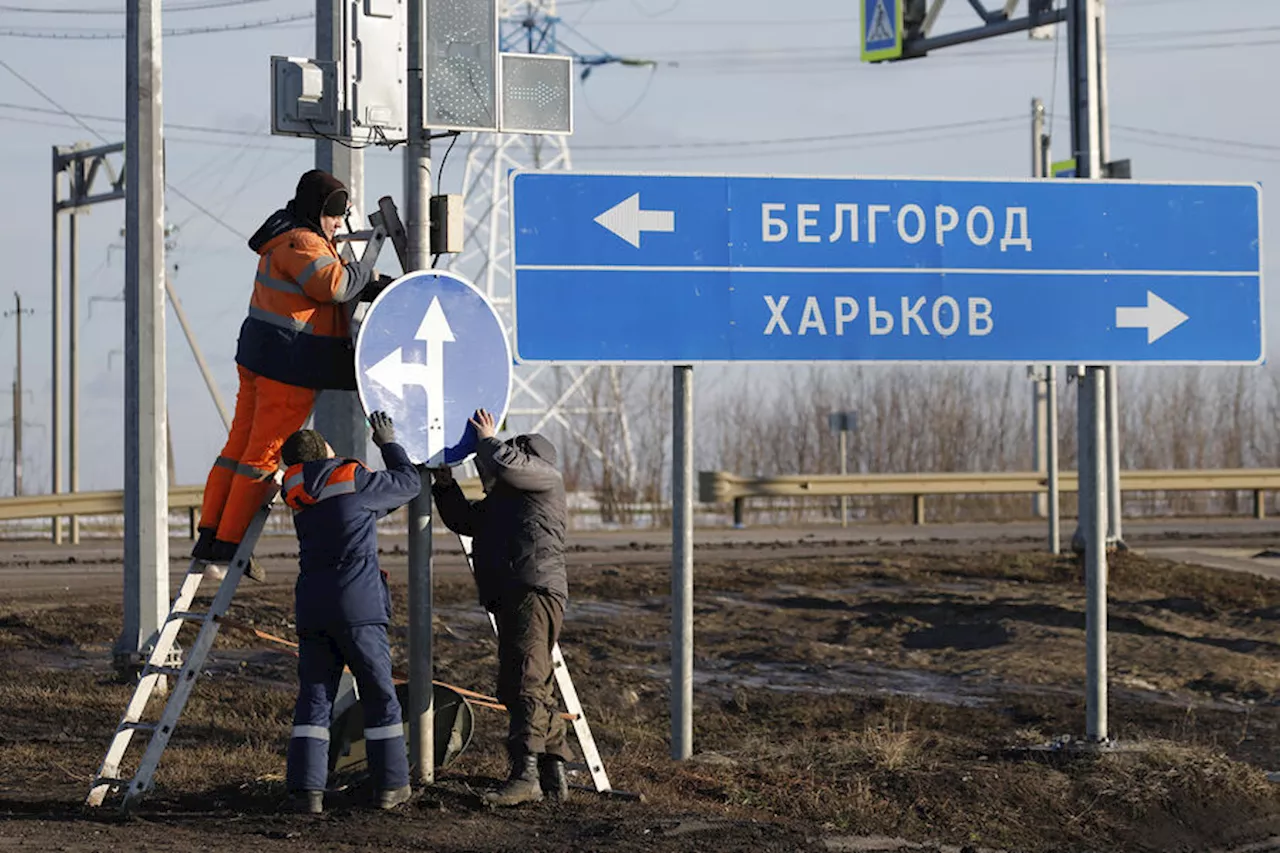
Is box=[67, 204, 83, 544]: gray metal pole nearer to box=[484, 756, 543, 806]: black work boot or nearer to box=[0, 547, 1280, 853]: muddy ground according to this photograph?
box=[0, 547, 1280, 853]: muddy ground

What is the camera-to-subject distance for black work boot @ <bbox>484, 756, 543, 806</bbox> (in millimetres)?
8062

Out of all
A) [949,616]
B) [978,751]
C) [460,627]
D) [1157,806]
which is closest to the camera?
[1157,806]

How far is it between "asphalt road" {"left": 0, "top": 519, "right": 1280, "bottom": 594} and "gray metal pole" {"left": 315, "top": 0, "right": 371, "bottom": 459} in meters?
9.96

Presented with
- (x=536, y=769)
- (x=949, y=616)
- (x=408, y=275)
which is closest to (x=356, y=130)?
(x=408, y=275)

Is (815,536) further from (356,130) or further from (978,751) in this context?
(356,130)

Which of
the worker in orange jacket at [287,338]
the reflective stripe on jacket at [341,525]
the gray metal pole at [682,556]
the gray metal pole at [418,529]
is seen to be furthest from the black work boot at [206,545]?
the gray metal pole at [682,556]

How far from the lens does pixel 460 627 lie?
52.6 ft

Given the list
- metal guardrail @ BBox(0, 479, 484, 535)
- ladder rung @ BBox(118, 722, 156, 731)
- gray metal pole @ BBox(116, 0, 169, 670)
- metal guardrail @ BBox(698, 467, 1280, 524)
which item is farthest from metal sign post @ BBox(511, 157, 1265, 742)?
metal guardrail @ BBox(698, 467, 1280, 524)

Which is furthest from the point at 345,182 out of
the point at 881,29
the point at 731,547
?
the point at 731,547

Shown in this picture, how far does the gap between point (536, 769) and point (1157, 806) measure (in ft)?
10.8

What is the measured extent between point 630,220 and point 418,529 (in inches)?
74.6

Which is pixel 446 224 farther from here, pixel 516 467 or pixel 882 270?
pixel 882 270

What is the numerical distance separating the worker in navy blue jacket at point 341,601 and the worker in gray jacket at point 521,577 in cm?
41

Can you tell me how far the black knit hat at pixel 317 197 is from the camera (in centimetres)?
796
